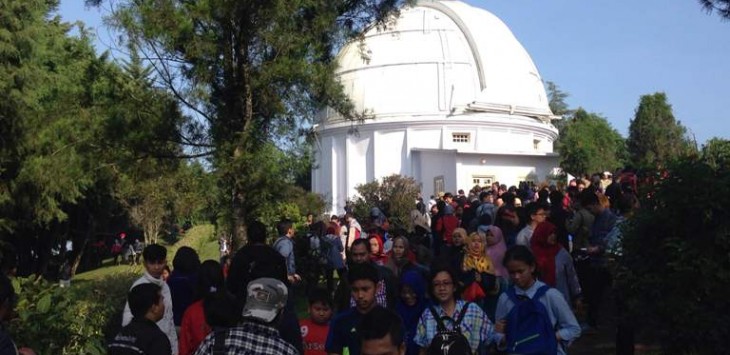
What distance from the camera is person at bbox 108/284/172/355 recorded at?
4.87 metres

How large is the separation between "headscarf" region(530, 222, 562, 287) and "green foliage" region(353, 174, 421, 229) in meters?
20.4

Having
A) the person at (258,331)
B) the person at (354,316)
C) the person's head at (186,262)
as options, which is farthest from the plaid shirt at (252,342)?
the person's head at (186,262)

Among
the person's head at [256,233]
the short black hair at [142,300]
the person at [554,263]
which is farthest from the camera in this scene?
the person at [554,263]

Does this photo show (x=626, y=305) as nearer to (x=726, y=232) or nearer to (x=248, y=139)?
(x=726, y=232)

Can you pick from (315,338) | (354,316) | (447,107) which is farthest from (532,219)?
(447,107)

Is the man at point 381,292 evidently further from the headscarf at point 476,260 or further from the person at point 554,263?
the person at point 554,263

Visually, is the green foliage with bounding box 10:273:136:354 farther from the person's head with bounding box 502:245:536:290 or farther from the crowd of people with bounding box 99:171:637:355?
the person's head with bounding box 502:245:536:290

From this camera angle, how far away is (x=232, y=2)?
34.3ft

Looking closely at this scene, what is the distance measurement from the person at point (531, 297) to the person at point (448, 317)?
0.11m

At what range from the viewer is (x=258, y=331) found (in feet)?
13.3

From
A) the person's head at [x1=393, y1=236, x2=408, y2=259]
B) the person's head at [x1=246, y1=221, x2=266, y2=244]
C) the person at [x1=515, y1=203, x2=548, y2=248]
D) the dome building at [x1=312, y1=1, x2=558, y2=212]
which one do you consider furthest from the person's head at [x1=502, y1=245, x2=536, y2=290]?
the dome building at [x1=312, y1=1, x2=558, y2=212]

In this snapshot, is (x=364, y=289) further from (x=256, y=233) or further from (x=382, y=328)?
(x=256, y=233)

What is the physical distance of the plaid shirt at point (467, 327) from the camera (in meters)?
5.62

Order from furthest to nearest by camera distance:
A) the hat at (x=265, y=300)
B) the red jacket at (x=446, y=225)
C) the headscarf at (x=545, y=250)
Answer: the red jacket at (x=446, y=225), the headscarf at (x=545, y=250), the hat at (x=265, y=300)
